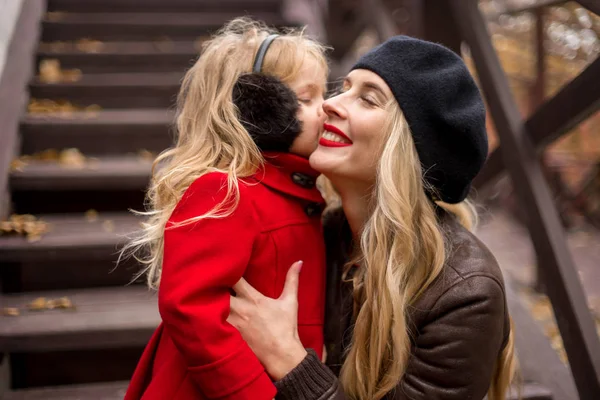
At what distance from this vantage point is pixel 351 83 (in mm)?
1504

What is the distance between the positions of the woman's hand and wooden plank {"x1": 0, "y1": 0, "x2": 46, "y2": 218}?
1.69 meters

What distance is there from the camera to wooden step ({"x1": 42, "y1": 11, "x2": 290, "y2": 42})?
14.0 ft

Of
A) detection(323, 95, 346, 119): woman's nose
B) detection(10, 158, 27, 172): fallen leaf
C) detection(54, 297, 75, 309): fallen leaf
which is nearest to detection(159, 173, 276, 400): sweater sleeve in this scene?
A: detection(323, 95, 346, 119): woman's nose

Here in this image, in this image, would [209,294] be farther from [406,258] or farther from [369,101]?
[369,101]

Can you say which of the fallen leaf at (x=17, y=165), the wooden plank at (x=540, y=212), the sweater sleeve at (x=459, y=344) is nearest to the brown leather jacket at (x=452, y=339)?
the sweater sleeve at (x=459, y=344)

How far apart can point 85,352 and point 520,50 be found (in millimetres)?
6933

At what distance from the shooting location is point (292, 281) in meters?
1.49

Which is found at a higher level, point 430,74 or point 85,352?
point 430,74

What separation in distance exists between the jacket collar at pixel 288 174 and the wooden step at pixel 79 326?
3.37ft

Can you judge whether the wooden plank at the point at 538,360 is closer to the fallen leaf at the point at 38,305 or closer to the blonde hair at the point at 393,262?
the blonde hair at the point at 393,262

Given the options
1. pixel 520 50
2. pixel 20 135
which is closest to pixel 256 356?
pixel 20 135

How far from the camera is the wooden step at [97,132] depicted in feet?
10.3

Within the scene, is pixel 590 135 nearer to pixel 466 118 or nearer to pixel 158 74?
pixel 158 74

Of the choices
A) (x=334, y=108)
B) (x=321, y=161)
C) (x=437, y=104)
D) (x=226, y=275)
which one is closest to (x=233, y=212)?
(x=226, y=275)
